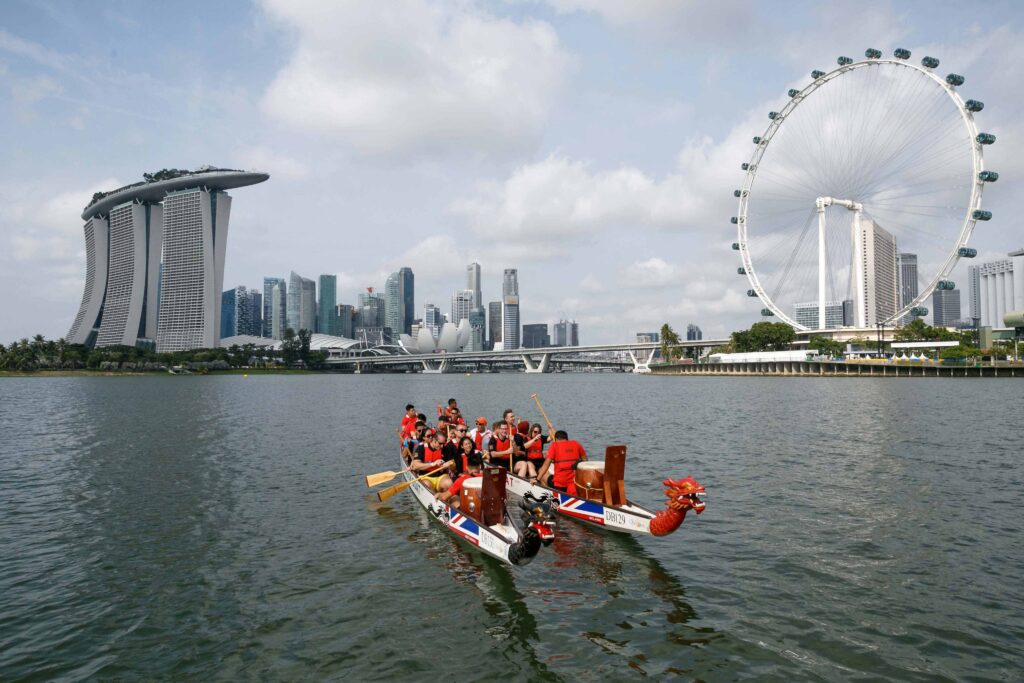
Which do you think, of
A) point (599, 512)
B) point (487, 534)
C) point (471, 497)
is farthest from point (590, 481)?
point (487, 534)

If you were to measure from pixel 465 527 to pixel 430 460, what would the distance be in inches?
188

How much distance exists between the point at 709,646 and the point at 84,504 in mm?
20005

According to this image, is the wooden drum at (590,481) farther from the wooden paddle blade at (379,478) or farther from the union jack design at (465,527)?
the wooden paddle blade at (379,478)

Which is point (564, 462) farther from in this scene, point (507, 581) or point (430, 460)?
point (507, 581)

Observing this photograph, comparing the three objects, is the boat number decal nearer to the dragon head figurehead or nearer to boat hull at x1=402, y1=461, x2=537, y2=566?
the dragon head figurehead

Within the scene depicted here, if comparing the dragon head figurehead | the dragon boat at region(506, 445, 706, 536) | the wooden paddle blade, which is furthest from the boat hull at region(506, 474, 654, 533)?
the wooden paddle blade

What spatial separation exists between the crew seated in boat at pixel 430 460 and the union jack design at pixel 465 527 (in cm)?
245

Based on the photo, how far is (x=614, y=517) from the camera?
50.9ft

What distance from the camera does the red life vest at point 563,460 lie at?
1756 centimetres

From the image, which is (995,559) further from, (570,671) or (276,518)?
(276,518)

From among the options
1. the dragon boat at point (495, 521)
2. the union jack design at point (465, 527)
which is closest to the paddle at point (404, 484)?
the dragon boat at point (495, 521)

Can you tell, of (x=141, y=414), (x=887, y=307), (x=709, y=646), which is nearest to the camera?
(x=709, y=646)

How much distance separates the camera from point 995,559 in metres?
14.2

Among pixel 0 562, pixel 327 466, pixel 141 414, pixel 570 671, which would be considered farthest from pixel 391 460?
pixel 141 414
